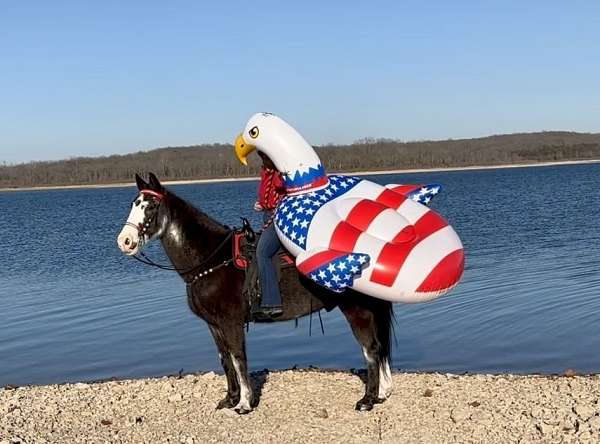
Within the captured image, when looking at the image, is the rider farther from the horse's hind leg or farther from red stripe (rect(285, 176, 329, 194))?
the horse's hind leg

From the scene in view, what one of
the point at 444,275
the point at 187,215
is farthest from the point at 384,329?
the point at 187,215

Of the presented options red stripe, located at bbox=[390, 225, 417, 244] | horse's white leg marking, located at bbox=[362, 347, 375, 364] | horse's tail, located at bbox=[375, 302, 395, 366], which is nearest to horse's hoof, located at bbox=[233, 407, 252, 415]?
horse's white leg marking, located at bbox=[362, 347, 375, 364]

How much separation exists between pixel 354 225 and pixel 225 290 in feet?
5.35

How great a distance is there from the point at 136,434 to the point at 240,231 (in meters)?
2.30

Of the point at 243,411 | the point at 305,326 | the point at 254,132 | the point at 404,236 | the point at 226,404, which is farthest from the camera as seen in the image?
the point at 305,326

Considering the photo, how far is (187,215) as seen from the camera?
8.64 metres

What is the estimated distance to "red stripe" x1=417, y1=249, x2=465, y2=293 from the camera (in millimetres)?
7461

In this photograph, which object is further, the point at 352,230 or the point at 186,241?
the point at 186,241

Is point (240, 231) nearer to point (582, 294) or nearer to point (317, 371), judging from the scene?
point (317, 371)

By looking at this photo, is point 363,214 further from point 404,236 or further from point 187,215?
point 187,215

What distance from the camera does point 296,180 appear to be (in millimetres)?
8078

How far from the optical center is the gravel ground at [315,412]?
7648 millimetres

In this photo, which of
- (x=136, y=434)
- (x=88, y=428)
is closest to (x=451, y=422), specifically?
(x=136, y=434)

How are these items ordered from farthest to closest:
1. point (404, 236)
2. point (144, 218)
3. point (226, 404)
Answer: point (226, 404), point (144, 218), point (404, 236)
